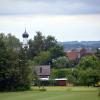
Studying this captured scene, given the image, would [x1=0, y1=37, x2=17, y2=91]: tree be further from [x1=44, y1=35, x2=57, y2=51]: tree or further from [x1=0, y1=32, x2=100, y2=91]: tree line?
[x1=44, y1=35, x2=57, y2=51]: tree

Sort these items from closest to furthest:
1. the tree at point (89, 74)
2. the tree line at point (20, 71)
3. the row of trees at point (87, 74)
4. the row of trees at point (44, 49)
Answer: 1. the tree line at point (20, 71)
2. the tree at point (89, 74)
3. the row of trees at point (87, 74)
4. the row of trees at point (44, 49)

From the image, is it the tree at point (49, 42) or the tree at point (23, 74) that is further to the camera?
the tree at point (49, 42)

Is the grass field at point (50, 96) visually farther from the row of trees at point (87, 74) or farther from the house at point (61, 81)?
the house at point (61, 81)

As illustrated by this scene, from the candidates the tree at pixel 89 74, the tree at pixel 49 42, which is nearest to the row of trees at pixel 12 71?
the tree at pixel 89 74

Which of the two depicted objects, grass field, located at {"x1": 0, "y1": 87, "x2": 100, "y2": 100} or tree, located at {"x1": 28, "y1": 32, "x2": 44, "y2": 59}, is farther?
tree, located at {"x1": 28, "y1": 32, "x2": 44, "y2": 59}

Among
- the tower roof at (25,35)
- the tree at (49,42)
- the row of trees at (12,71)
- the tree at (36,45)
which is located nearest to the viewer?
the row of trees at (12,71)

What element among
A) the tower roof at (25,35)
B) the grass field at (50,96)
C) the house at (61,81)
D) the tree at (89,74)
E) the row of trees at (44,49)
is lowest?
the grass field at (50,96)

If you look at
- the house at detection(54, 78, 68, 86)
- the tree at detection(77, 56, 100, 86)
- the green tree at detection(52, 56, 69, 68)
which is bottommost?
the house at detection(54, 78, 68, 86)

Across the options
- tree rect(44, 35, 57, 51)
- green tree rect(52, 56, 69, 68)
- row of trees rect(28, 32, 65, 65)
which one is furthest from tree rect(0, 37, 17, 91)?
tree rect(44, 35, 57, 51)

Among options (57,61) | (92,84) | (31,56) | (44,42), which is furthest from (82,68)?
(44,42)

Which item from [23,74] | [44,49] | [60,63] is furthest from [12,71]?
[44,49]

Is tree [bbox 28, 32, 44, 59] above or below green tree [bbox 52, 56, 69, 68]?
above

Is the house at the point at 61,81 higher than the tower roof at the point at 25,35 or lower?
lower

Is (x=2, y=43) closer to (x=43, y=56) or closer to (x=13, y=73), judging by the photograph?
(x=13, y=73)
